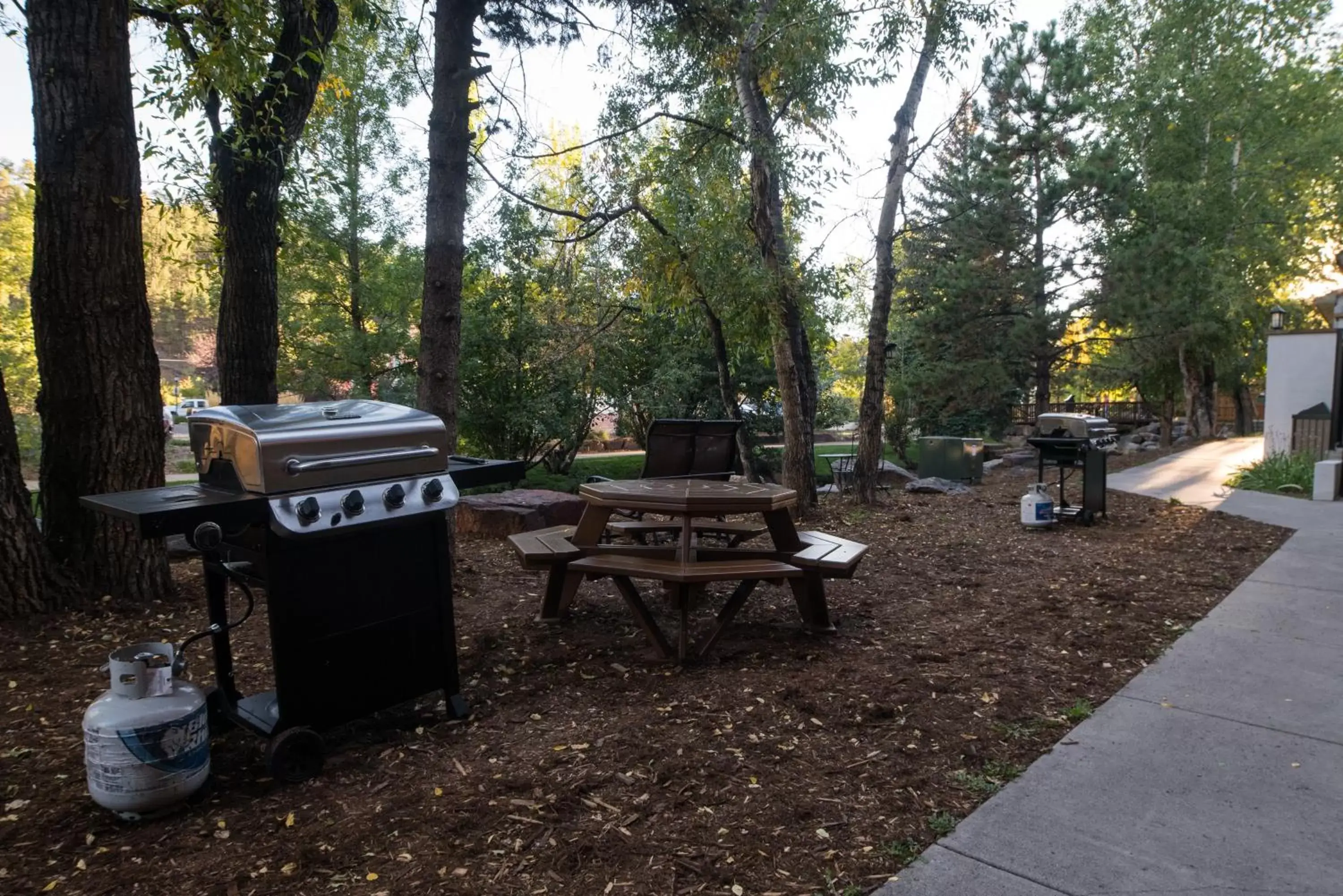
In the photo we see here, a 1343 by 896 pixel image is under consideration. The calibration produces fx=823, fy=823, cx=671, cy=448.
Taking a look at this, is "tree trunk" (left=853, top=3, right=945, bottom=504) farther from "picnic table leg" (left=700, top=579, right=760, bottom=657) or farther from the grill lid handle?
the grill lid handle

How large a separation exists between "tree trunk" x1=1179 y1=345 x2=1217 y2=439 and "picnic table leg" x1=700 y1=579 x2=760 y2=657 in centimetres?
1790

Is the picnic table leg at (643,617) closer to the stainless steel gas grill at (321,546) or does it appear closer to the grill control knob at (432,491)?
the stainless steel gas grill at (321,546)

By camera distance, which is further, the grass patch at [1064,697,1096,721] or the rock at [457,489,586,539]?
the rock at [457,489,586,539]

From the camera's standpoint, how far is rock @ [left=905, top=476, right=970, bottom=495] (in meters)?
11.4

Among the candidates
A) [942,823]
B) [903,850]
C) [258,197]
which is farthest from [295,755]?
[258,197]

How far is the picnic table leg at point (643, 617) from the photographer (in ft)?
12.0

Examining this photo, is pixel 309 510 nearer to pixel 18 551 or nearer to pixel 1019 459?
pixel 18 551

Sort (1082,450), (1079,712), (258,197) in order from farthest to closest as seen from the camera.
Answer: (1082,450) → (258,197) → (1079,712)

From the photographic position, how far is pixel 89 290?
4.01m

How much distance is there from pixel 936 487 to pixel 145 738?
10958 millimetres

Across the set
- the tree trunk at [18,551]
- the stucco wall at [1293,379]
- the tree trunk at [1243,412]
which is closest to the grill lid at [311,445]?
the tree trunk at [18,551]

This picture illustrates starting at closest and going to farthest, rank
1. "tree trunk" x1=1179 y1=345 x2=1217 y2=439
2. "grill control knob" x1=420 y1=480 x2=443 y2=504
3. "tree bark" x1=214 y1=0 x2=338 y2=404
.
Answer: "grill control knob" x1=420 y1=480 x2=443 y2=504, "tree bark" x1=214 y1=0 x2=338 y2=404, "tree trunk" x1=1179 y1=345 x2=1217 y2=439

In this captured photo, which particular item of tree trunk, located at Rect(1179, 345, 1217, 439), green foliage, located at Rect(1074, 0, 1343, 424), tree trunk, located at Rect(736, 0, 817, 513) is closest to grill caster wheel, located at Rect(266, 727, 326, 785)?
tree trunk, located at Rect(736, 0, 817, 513)

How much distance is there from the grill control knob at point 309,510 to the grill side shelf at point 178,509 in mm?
96
